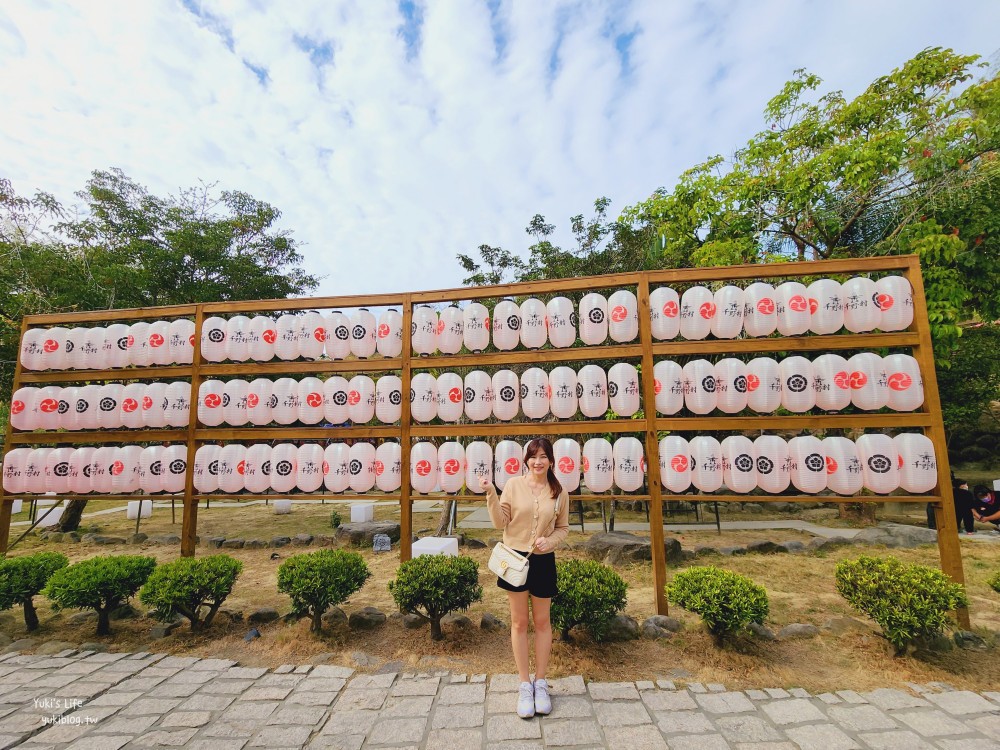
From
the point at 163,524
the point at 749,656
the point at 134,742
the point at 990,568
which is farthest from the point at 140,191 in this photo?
the point at 990,568

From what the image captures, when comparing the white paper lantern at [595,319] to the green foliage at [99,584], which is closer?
the green foliage at [99,584]

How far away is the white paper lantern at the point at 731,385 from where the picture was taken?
16.9 ft

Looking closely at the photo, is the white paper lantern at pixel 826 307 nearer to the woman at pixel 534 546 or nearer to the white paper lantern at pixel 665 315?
the white paper lantern at pixel 665 315

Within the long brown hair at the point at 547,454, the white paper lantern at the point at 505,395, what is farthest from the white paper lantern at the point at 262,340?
the long brown hair at the point at 547,454

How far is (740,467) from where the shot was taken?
5.00m

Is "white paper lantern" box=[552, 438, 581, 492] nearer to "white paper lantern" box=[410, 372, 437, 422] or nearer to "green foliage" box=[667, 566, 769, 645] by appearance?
"green foliage" box=[667, 566, 769, 645]

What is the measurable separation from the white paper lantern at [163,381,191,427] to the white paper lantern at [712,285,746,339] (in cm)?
763

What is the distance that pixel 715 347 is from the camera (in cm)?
522

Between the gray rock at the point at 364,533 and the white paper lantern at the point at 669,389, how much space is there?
679 cm

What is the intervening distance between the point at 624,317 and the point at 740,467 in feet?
7.42

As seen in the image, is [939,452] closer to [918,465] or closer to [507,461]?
[918,465]

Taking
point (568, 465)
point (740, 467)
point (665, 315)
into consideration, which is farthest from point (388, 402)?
point (740, 467)

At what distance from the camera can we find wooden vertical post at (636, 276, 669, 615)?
5000 millimetres

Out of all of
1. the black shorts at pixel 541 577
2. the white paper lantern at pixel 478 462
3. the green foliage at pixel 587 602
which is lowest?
the green foliage at pixel 587 602
